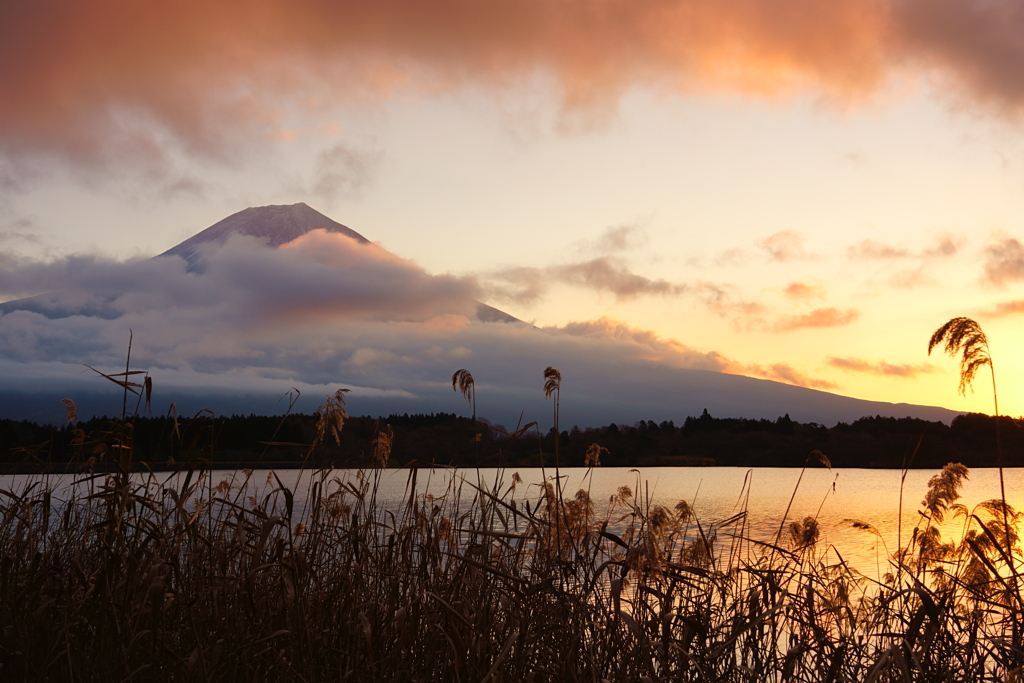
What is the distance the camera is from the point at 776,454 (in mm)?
59125

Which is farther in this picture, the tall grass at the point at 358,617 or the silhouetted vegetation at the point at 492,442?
the silhouetted vegetation at the point at 492,442

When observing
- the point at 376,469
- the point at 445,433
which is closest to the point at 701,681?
the point at 376,469

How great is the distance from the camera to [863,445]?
48.1 metres

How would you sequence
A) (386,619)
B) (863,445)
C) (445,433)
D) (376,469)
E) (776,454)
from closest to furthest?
1. (386,619)
2. (376,469)
3. (445,433)
4. (863,445)
5. (776,454)

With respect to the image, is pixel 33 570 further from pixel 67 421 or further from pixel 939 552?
pixel 939 552

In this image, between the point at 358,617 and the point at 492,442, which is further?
the point at 492,442

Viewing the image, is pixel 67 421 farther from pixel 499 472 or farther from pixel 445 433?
pixel 499 472

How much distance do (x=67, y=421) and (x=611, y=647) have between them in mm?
6405

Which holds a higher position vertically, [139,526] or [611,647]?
[139,526]

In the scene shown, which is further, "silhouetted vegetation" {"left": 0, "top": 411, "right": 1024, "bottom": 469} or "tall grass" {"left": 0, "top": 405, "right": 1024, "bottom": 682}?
"silhouetted vegetation" {"left": 0, "top": 411, "right": 1024, "bottom": 469}

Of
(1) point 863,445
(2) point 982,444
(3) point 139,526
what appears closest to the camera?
(3) point 139,526

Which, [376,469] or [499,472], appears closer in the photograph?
[499,472]

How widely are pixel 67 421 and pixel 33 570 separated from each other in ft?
14.7

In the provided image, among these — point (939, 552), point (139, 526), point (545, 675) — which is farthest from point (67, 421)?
point (939, 552)
